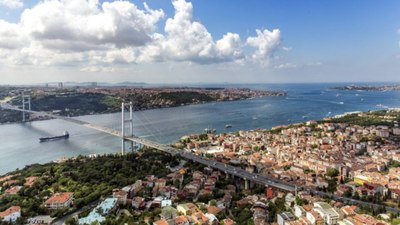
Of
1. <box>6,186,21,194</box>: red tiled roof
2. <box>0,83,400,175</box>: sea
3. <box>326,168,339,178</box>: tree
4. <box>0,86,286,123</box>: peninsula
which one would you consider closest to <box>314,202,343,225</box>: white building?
<box>326,168,339,178</box>: tree

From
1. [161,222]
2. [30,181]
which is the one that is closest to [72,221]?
[161,222]

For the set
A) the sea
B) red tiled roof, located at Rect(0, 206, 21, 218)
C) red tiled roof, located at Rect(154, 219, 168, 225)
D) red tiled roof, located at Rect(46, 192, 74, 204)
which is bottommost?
the sea

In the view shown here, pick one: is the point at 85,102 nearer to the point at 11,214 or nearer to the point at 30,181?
the point at 30,181

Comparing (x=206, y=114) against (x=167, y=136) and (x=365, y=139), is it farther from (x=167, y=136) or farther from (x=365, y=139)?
(x=365, y=139)

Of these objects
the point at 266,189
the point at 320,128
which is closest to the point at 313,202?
the point at 266,189

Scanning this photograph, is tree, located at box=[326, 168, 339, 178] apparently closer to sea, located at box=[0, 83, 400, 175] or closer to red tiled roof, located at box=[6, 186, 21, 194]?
red tiled roof, located at box=[6, 186, 21, 194]

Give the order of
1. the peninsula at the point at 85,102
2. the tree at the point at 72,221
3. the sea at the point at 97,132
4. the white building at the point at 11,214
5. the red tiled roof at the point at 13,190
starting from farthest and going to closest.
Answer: the peninsula at the point at 85,102
the sea at the point at 97,132
the red tiled roof at the point at 13,190
the white building at the point at 11,214
the tree at the point at 72,221

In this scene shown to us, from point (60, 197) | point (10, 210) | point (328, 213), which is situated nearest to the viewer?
point (328, 213)

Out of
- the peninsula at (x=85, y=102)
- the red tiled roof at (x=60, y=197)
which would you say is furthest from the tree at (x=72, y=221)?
the peninsula at (x=85, y=102)

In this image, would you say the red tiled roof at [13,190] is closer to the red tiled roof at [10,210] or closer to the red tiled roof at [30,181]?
the red tiled roof at [30,181]

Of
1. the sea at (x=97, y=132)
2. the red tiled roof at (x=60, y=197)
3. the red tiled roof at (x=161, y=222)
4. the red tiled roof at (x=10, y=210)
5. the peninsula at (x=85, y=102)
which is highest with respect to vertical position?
the peninsula at (x=85, y=102)

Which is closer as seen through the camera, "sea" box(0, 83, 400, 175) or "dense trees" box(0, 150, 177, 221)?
"dense trees" box(0, 150, 177, 221)
